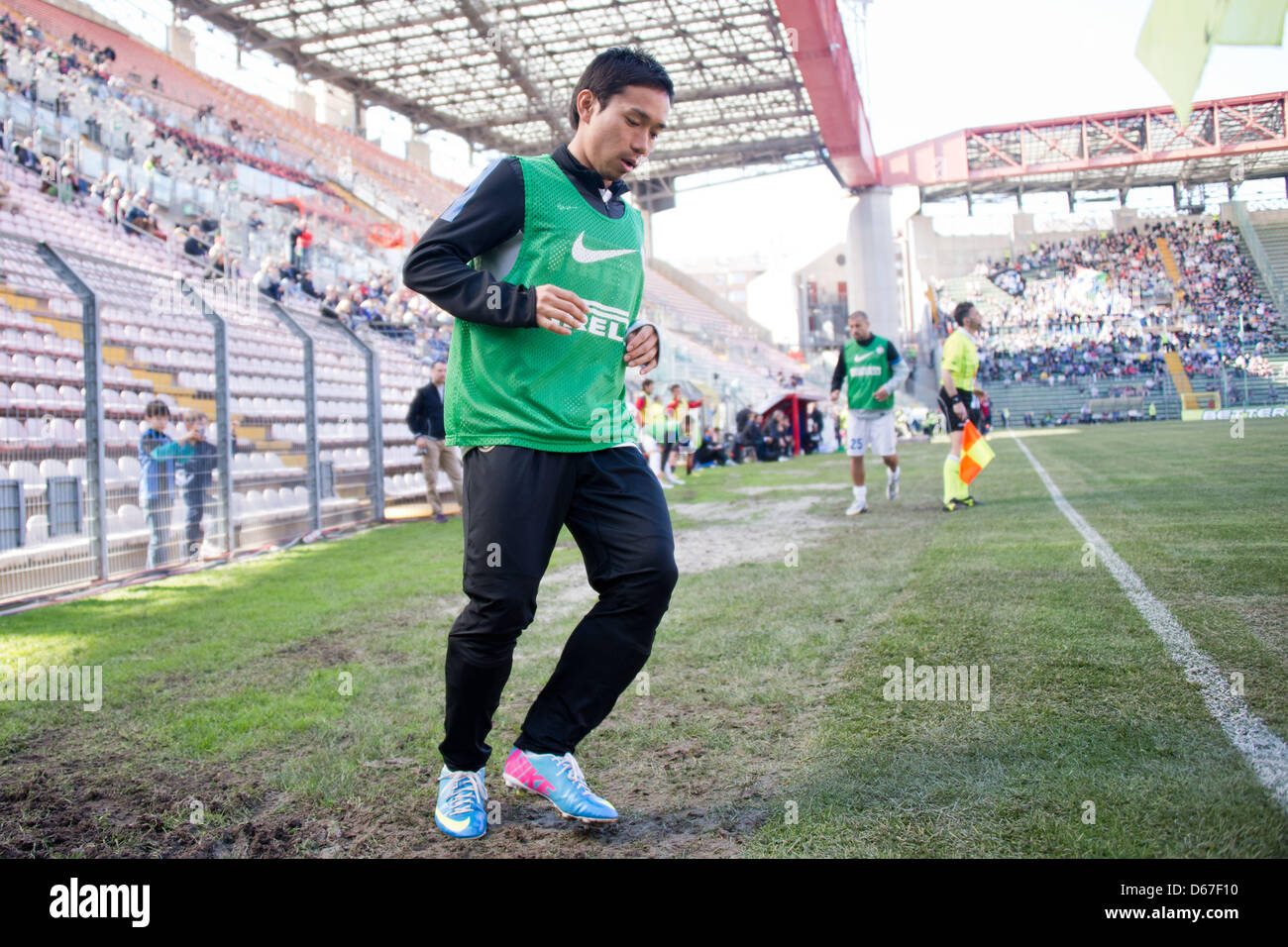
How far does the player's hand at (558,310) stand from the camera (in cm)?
242

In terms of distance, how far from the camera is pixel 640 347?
2.79 meters

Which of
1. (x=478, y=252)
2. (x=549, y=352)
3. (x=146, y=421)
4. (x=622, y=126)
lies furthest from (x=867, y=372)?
(x=478, y=252)

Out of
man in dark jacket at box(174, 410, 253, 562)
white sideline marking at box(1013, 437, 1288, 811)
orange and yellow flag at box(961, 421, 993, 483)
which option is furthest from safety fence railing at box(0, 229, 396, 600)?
orange and yellow flag at box(961, 421, 993, 483)

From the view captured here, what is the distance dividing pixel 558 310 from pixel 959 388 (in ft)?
28.7

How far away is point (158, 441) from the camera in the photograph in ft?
27.6

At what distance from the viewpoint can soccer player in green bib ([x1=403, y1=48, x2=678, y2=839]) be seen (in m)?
2.47

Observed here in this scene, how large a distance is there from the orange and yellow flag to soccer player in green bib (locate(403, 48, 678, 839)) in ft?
24.8

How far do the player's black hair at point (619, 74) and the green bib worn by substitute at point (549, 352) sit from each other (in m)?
0.26

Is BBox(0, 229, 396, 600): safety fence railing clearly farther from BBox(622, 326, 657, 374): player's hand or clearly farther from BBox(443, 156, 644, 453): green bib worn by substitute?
BBox(622, 326, 657, 374): player's hand

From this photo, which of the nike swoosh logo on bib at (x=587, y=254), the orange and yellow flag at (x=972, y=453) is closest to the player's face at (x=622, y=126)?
the nike swoosh logo on bib at (x=587, y=254)

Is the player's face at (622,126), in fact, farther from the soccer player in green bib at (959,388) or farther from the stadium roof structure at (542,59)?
the stadium roof structure at (542,59)
